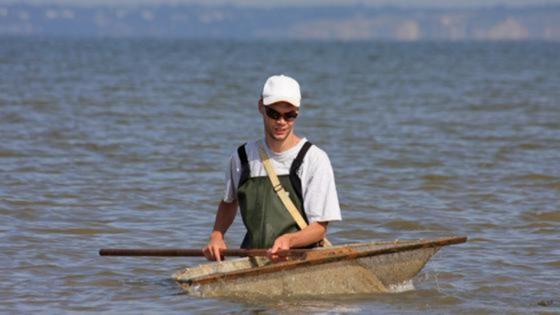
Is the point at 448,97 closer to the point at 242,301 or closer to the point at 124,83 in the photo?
the point at 124,83

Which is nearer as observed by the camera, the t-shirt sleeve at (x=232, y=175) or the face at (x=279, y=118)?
the face at (x=279, y=118)

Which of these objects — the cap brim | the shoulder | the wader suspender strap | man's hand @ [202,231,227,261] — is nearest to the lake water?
man's hand @ [202,231,227,261]

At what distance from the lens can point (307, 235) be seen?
6.91 m

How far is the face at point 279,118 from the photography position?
6734mm

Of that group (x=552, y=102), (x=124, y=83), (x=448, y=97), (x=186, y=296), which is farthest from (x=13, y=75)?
(x=186, y=296)

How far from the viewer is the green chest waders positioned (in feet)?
22.8

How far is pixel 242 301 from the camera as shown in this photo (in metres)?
7.24

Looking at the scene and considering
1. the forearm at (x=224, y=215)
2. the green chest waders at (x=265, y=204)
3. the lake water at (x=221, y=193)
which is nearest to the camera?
the green chest waders at (x=265, y=204)

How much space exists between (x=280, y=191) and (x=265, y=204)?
0.14 meters

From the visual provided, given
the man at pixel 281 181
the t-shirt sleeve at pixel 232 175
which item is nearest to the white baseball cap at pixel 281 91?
the man at pixel 281 181

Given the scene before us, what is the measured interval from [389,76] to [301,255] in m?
36.5

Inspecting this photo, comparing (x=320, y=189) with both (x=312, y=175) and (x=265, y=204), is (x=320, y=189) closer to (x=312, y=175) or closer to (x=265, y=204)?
(x=312, y=175)

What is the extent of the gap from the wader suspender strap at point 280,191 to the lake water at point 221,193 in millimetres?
572

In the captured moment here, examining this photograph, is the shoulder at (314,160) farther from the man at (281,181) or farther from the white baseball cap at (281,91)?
the white baseball cap at (281,91)
